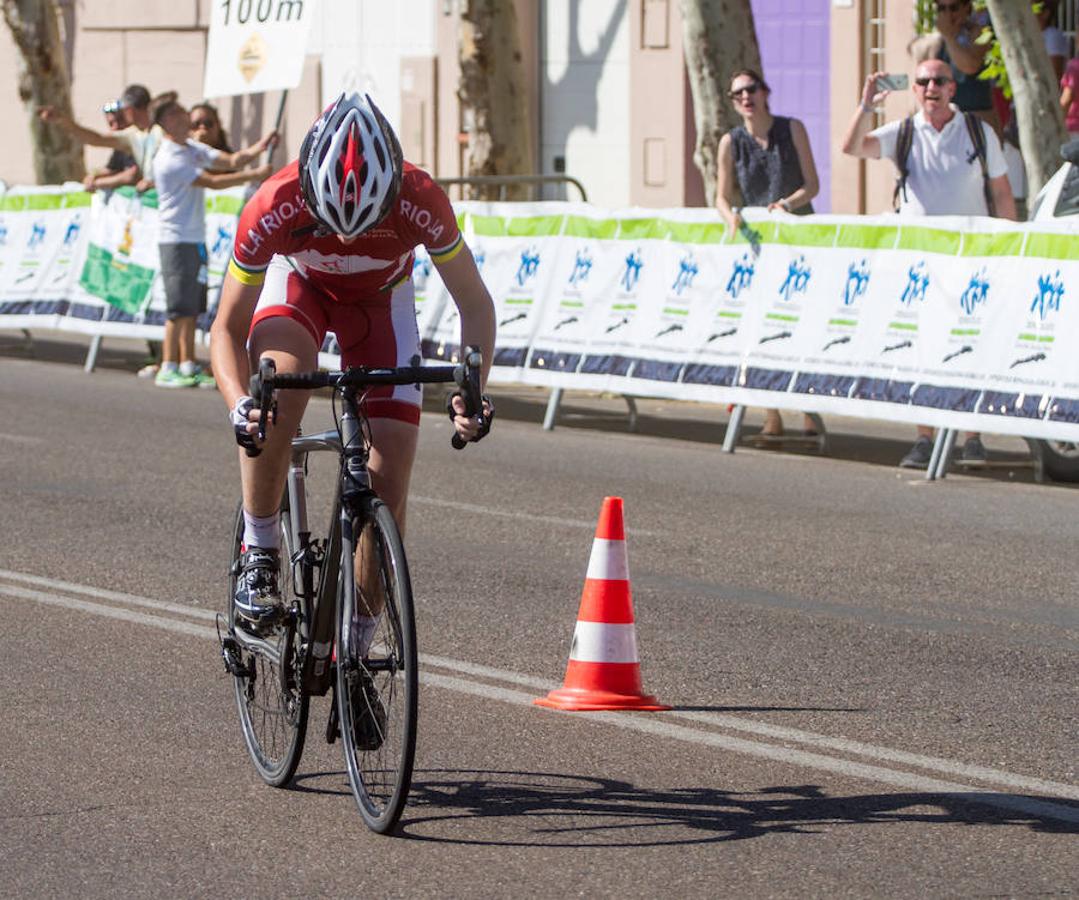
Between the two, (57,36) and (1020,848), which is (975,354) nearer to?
(1020,848)

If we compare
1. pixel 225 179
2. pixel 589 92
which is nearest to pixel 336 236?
pixel 225 179

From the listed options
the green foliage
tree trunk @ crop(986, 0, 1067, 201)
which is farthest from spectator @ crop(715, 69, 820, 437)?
the green foliage

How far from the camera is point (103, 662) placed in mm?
8227

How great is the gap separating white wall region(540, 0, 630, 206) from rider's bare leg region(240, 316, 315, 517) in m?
22.0

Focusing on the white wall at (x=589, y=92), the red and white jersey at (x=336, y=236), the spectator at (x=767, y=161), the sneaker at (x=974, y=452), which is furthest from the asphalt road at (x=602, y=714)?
the white wall at (x=589, y=92)

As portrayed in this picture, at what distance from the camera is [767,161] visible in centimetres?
1542

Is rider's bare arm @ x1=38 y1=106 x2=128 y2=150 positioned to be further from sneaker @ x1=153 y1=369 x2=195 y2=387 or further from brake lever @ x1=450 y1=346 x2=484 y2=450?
brake lever @ x1=450 y1=346 x2=484 y2=450

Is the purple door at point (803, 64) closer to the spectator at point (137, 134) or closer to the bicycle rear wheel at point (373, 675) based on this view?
the spectator at point (137, 134)

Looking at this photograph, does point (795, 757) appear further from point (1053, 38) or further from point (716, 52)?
point (1053, 38)

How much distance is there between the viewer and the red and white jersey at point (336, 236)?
6.37m

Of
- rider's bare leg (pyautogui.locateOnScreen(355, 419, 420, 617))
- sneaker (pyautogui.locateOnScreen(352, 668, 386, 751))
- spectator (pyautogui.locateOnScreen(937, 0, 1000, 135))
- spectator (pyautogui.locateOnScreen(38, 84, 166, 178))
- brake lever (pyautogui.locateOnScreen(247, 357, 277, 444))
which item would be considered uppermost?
spectator (pyautogui.locateOnScreen(937, 0, 1000, 135))

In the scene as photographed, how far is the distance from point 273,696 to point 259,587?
330 millimetres

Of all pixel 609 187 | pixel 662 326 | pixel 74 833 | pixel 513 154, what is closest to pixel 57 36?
pixel 609 187

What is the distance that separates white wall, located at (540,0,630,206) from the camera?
93.1ft
